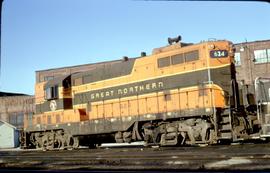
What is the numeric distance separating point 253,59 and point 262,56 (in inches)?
39.9

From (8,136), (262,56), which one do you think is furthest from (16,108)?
(262,56)

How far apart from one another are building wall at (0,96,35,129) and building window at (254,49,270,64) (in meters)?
27.3

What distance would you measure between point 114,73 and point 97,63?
34595 mm

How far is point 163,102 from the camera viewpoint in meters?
18.0

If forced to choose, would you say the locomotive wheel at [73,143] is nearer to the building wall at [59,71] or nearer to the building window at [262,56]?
the building window at [262,56]

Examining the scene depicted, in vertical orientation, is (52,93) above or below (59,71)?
below

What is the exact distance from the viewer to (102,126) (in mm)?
20141

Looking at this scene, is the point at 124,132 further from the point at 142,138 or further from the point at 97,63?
the point at 97,63

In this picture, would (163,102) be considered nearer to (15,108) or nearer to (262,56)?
(262,56)

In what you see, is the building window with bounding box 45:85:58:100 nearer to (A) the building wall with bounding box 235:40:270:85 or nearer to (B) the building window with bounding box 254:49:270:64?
(A) the building wall with bounding box 235:40:270:85

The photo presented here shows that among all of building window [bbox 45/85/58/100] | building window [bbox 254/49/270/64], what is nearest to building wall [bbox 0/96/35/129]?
building window [bbox 254/49/270/64]

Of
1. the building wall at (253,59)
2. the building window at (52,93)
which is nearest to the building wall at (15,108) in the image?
the building wall at (253,59)

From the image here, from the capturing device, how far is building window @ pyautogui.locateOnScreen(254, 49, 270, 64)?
4272cm

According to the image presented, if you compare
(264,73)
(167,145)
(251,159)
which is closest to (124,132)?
(167,145)
